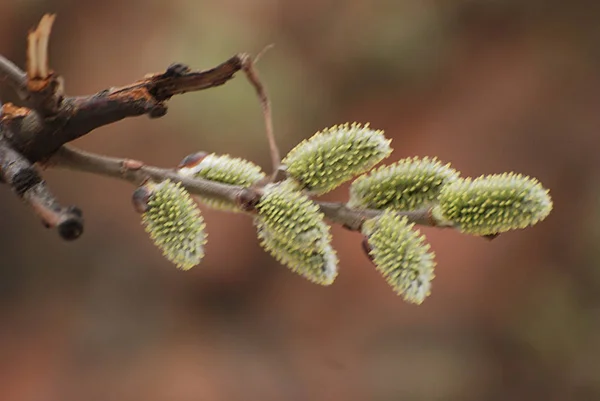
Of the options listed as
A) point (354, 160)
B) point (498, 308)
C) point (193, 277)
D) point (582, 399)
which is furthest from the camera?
point (193, 277)

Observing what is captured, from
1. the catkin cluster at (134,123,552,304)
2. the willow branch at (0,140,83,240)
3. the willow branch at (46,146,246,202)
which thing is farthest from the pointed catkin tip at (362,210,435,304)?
the willow branch at (0,140,83,240)

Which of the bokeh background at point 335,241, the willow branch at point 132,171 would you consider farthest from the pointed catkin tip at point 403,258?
the bokeh background at point 335,241

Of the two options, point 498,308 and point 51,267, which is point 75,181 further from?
point 498,308

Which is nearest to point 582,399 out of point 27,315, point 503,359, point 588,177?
point 503,359

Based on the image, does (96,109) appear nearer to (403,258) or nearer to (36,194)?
(36,194)

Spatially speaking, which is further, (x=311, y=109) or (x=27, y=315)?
(x=311, y=109)

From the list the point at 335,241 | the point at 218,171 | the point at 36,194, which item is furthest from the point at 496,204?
the point at 335,241
